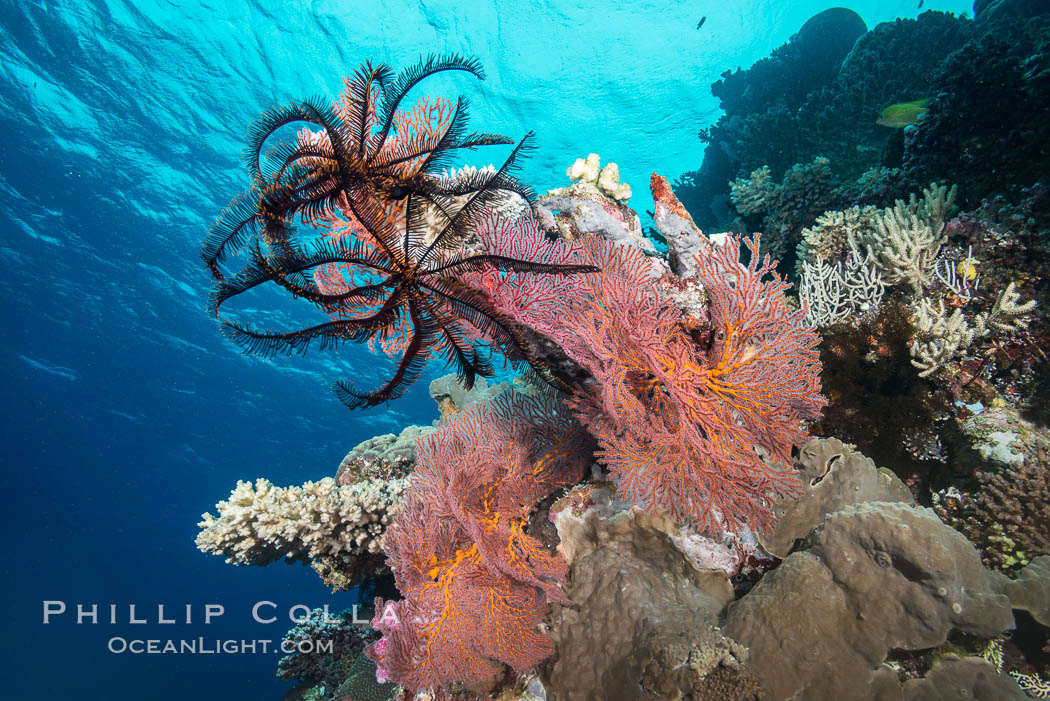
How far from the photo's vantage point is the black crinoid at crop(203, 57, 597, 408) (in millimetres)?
2879

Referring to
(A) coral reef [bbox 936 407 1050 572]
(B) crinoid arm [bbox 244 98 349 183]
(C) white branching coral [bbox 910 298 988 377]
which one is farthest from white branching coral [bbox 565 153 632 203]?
(A) coral reef [bbox 936 407 1050 572]

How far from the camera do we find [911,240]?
463cm

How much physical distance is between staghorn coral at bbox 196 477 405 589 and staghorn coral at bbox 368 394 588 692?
1.68m

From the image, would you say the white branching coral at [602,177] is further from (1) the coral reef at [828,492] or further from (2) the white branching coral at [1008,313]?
(2) the white branching coral at [1008,313]

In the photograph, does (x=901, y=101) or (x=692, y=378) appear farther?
(x=901, y=101)

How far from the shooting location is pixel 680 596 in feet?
10.7

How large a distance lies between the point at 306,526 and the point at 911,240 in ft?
26.7

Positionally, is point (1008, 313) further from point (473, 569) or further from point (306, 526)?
point (306, 526)

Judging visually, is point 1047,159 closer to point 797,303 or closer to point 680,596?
point 797,303

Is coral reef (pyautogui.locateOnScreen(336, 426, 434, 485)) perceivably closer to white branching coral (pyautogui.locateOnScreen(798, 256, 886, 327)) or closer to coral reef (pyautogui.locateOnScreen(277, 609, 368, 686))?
coral reef (pyautogui.locateOnScreen(277, 609, 368, 686))

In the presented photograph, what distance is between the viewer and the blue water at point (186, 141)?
1612cm

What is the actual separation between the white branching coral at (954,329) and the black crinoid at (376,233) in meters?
3.57

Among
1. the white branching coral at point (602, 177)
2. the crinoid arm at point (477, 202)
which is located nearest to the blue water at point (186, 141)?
the white branching coral at point (602, 177)

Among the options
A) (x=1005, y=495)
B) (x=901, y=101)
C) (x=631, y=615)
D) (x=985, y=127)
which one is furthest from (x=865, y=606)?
(x=901, y=101)
